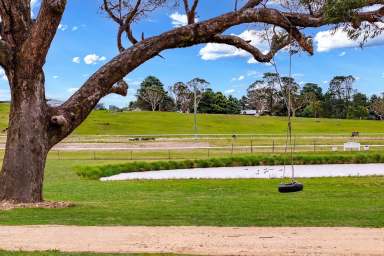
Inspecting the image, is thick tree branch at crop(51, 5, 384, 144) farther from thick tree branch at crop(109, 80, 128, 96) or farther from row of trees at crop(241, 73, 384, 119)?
row of trees at crop(241, 73, 384, 119)

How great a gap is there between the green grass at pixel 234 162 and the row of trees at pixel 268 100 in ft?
284

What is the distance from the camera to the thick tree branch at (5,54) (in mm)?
13453

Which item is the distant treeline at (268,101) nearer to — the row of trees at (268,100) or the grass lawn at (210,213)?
the row of trees at (268,100)

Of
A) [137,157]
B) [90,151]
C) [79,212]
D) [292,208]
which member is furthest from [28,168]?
[90,151]

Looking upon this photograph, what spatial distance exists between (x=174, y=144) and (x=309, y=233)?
4788 centimetres

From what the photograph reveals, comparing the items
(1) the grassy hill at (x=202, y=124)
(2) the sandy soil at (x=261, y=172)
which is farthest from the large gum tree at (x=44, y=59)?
(1) the grassy hill at (x=202, y=124)

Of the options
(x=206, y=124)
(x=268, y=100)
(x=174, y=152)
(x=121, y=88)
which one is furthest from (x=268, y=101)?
(x=121, y=88)

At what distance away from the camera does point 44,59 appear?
45.7ft

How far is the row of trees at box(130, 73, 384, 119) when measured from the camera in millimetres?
131250

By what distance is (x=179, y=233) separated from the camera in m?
9.98

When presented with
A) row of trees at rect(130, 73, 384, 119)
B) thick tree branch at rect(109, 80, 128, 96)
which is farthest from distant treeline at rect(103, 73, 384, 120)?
thick tree branch at rect(109, 80, 128, 96)

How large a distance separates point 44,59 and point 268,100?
128 metres

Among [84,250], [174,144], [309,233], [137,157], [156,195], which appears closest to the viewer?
[84,250]

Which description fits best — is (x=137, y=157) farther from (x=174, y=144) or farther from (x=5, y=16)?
(x=5, y=16)
